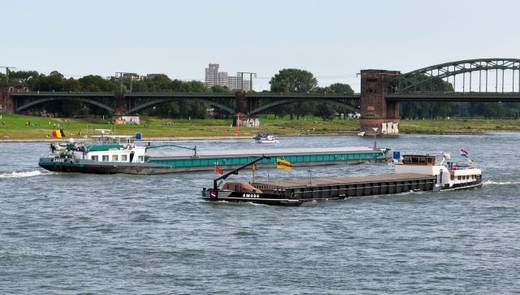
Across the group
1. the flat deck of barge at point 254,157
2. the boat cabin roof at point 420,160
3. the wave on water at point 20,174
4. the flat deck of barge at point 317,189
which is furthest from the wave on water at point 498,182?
the wave on water at point 20,174

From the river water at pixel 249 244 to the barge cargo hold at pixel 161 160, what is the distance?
14472 mm

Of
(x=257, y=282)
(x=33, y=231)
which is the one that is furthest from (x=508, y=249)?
(x=33, y=231)

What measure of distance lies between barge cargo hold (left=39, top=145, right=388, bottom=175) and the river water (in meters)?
Result: 14.5

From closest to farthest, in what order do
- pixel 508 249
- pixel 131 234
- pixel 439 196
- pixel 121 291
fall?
pixel 121 291
pixel 508 249
pixel 131 234
pixel 439 196

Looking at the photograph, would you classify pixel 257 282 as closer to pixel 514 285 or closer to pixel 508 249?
pixel 514 285

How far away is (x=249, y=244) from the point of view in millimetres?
55469

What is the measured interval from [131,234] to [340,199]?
75.1 ft

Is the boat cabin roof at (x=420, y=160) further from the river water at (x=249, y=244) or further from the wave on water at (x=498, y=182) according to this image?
the wave on water at (x=498, y=182)

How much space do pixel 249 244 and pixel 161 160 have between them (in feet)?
169

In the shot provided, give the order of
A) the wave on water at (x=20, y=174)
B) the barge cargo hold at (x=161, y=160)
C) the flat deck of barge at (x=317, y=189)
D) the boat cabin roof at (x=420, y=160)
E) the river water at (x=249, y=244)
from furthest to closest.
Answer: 1. the barge cargo hold at (x=161, y=160)
2. the wave on water at (x=20, y=174)
3. the boat cabin roof at (x=420, y=160)
4. the flat deck of barge at (x=317, y=189)
5. the river water at (x=249, y=244)

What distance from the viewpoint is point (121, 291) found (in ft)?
145

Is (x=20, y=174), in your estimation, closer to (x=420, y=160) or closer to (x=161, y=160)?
(x=161, y=160)

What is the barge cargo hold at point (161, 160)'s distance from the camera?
327ft

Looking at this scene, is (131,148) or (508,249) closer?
(508,249)
